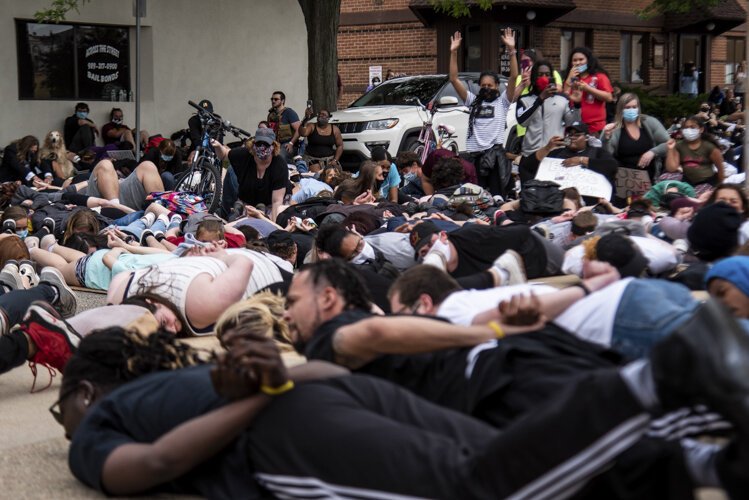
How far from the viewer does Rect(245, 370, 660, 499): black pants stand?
315 cm

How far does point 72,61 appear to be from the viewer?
20469 mm

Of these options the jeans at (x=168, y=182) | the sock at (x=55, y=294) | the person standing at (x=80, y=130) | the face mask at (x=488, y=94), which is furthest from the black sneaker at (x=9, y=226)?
the person standing at (x=80, y=130)

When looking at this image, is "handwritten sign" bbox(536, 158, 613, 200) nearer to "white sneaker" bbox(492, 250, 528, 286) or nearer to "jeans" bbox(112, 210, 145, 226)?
"white sneaker" bbox(492, 250, 528, 286)

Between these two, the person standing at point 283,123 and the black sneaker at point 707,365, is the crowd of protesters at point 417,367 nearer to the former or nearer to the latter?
the black sneaker at point 707,365

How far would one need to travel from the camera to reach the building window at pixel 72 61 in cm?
1981

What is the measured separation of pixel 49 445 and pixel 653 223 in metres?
5.77

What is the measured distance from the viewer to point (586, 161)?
11398 mm

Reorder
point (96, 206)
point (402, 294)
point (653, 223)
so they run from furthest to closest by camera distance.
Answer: point (96, 206), point (653, 223), point (402, 294)

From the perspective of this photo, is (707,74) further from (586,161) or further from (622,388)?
(622,388)

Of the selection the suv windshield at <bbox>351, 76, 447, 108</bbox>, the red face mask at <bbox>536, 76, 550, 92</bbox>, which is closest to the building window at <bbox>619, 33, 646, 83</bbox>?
the suv windshield at <bbox>351, 76, 447, 108</bbox>

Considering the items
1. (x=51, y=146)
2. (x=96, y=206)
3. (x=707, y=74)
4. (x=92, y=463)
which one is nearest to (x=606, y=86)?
(x=96, y=206)

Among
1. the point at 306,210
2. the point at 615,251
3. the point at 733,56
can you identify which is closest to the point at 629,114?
the point at 306,210

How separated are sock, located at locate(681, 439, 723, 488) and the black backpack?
7824mm

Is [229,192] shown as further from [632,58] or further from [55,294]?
[632,58]
